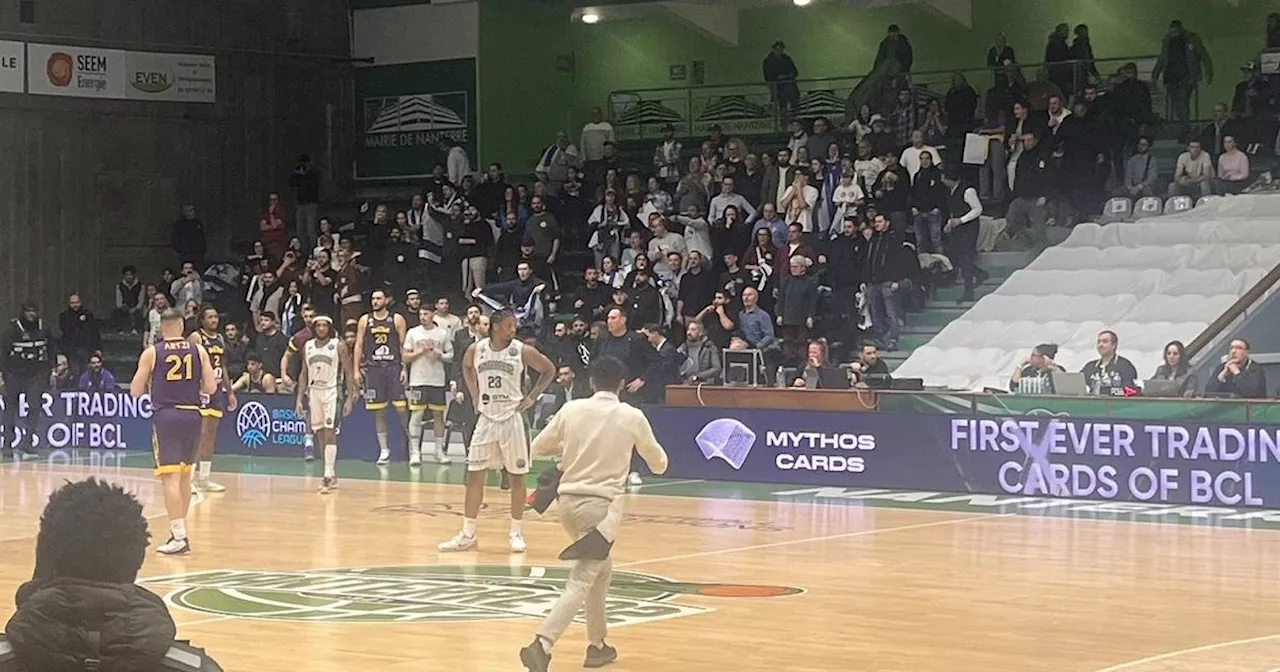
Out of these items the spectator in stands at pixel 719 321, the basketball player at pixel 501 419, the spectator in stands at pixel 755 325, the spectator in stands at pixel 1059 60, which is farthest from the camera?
the spectator in stands at pixel 1059 60

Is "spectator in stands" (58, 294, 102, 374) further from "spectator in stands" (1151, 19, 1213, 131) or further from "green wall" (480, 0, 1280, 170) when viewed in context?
"spectator in stands" (1151, 19, 1213, 131)

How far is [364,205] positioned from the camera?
1314 inches

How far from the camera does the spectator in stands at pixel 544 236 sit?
27.9 m

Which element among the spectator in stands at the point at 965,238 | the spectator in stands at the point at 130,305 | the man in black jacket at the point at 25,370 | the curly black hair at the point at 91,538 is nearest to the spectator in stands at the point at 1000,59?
the spectator in stands at the point at 965,238

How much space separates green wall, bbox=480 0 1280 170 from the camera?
32.4 metres

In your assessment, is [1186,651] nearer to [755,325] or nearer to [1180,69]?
[755,325]

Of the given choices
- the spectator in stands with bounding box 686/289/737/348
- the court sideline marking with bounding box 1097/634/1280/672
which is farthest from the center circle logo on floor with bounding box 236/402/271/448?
the court sideline marking with bounding box 1097/634/1280/672

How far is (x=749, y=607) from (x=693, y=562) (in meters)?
2.36

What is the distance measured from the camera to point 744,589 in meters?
12.9

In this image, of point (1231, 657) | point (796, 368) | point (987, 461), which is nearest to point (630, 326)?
point (796, 368)

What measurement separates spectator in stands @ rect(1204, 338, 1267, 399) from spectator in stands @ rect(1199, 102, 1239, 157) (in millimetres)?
6798

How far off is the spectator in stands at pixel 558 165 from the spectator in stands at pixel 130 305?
699 centimetres

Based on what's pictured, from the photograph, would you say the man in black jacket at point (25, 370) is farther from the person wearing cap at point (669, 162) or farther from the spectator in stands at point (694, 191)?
the person wearing cap at point (669, 162)

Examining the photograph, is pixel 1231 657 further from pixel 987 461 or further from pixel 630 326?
pixel 630 326
